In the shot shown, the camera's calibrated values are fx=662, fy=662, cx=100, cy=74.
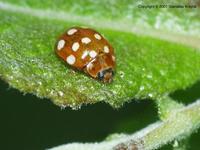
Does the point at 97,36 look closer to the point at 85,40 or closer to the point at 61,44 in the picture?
the point at 85,40

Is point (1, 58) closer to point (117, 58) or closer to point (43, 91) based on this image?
point (43, 91)

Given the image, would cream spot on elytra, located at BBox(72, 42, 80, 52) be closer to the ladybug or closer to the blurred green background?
the ladybug

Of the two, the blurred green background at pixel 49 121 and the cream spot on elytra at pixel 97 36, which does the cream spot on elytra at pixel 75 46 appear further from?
the blurred green background at pixel 49 121

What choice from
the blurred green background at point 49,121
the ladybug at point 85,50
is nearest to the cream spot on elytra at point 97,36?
the ladybug at point 85,50

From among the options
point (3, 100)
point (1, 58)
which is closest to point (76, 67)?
point (1, 58)

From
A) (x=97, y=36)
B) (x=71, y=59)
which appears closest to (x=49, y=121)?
(x=71, y=59)

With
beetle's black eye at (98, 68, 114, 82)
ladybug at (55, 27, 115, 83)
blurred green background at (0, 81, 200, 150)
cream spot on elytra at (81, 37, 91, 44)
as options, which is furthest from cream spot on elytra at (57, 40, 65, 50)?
blurred green background at (0, 81, 200, 150)
